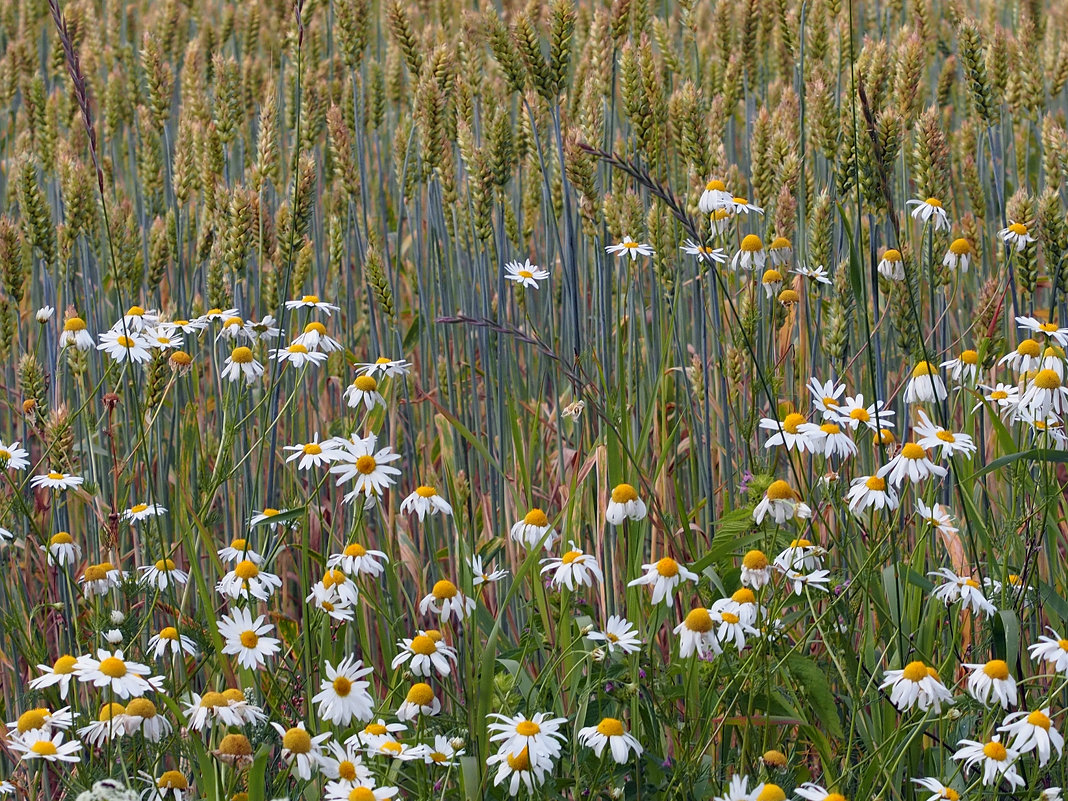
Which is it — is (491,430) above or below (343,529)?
above

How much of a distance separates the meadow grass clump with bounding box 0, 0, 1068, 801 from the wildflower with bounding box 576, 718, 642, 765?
15 mm

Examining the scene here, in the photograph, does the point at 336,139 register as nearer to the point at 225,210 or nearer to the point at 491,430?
the point at 225,210

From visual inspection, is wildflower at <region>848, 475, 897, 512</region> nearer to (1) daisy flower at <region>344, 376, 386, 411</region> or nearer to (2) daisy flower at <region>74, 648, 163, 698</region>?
(1) daisy flower at <region>344, 376, 386, 411</region>

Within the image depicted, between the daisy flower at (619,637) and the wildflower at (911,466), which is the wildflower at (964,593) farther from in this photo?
the daisy flower at (619,637)

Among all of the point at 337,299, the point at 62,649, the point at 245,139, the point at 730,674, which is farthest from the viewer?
the point at 245,139

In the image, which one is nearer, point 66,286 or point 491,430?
point 491,430

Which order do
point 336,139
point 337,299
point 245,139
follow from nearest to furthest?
1. point 336,139
2. point 337,299
3. point 245,139

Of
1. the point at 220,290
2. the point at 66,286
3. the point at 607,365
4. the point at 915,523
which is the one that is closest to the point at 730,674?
the point at 915,523

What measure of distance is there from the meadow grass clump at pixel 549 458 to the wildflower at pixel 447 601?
1cm

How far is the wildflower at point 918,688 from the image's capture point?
4.84ft

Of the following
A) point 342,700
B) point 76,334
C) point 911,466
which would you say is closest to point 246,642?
point 342,700

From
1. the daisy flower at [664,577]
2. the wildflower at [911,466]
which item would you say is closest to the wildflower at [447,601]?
the daisy flower at [664,577]

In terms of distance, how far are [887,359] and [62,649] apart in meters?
1.70

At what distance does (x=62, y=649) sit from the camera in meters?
2.13
